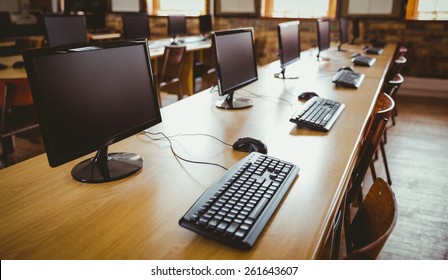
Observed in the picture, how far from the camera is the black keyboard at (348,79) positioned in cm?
266

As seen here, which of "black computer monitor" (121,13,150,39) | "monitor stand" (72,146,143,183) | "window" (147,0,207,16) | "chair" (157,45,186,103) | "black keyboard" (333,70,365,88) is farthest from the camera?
"window" (147,0,207,16)

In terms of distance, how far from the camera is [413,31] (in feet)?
19.4

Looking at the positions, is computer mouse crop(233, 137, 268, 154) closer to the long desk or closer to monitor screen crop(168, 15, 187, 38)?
the long desk

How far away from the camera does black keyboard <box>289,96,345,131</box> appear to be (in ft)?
5.71

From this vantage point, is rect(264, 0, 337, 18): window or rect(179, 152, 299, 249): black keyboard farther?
rect(264, 0, 337, 18): window

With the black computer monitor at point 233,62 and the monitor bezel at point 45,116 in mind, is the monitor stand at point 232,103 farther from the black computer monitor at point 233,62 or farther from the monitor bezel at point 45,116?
the monitor bezel at point 45,116

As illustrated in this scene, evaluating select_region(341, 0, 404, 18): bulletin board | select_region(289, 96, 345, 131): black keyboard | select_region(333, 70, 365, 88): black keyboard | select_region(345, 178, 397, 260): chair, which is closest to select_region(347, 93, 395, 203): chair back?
select_region(289, 96, 345, 131): black keyboard

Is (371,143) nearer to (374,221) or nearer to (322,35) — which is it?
(374,221)

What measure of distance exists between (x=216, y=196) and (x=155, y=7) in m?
7.69

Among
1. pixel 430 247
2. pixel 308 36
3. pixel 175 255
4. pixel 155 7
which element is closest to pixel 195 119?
pixel 175 255

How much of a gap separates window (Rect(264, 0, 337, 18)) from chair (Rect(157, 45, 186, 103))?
10.00ft

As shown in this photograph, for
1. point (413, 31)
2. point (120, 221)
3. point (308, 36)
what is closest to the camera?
point (120, 221)
